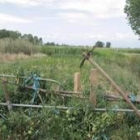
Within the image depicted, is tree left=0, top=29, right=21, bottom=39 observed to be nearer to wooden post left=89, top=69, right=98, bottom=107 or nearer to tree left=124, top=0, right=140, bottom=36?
tree left=124, top=0, right=140, bottom=36

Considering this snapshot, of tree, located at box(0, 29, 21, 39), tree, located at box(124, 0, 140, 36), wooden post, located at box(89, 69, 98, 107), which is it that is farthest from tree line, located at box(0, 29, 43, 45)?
wooden post, located at box(89, 69, 98, 107)

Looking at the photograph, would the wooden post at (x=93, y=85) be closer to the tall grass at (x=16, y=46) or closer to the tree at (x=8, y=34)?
the tall grass at (x=16, y=46)

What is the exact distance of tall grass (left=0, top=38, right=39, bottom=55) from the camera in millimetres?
29438

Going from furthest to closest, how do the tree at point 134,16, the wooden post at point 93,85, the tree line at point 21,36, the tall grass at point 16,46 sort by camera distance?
the tree at point 134,16, the tree line at point 21,36, the tall grass at point 16,46, the wooden post at point 93,85

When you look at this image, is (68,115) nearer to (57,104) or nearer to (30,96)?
(57,104)

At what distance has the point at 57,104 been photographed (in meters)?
5.36

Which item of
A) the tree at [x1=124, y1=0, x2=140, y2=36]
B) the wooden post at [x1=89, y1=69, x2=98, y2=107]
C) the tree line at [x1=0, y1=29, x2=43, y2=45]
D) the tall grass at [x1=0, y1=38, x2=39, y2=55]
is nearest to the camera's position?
the wooden post at [x1=89, y1=69, x2=98, y2=107]

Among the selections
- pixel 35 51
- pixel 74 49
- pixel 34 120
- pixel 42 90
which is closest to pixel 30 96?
pixel 42 90

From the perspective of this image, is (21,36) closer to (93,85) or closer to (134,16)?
(134,16)

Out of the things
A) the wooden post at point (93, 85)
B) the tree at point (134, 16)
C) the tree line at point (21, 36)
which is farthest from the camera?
the tree at point (134, 16)

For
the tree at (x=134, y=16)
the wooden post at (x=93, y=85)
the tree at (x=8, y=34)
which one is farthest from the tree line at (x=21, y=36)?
the wooden post at (x=93, y=85)

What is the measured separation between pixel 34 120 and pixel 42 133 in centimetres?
19

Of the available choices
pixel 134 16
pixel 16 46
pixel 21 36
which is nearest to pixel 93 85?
pixel 16 46

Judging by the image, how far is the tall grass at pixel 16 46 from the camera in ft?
96.6
